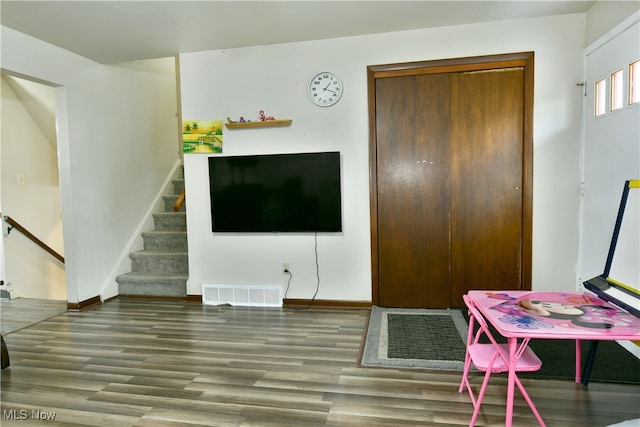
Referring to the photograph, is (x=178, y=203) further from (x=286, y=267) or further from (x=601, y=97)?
(x=601, y=97)

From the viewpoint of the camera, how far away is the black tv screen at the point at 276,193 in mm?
3580

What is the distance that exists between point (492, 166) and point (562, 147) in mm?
589

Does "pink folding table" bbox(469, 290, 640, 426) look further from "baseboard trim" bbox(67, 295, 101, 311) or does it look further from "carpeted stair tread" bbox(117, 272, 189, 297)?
"baseboard trim" bbox(67, 295, 101, 311)

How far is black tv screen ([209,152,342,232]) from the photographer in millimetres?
3580

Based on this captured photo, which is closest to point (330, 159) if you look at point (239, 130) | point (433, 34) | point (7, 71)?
point (239, 130)

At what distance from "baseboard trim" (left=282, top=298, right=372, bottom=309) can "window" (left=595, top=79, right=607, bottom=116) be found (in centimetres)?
254

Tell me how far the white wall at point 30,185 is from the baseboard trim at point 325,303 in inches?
128

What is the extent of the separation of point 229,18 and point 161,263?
289 centimetres

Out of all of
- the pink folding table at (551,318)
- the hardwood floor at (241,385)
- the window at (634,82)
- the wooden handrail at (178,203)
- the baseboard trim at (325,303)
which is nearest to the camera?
the pink folding table at (551,318)

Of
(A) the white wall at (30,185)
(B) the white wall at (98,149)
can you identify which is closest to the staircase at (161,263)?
(B) the white wall at (98,149)

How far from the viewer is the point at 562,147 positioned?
321 cm

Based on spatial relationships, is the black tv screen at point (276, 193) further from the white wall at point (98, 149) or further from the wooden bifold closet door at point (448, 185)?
the white wall at point (98, 149)

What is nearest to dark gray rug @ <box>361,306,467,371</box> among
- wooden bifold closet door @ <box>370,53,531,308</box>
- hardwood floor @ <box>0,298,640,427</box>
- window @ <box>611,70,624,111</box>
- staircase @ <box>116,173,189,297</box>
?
hardwood floor @ <box>0,298,640,427</box>

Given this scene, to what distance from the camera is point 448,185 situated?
3.43m
